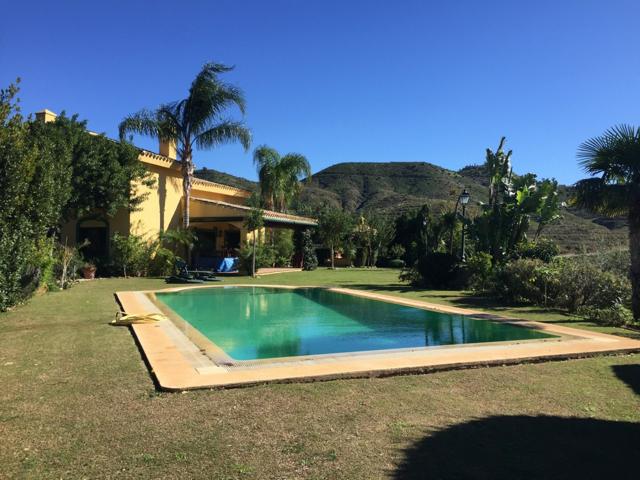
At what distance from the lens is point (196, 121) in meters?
26.4

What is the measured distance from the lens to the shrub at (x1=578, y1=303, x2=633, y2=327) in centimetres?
1073

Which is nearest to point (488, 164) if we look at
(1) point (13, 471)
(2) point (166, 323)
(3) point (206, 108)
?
(3) point (206, 108)

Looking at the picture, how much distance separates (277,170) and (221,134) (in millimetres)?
8538

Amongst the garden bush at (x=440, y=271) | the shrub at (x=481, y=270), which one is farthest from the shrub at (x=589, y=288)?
the garden bush at (x=440, y=271)

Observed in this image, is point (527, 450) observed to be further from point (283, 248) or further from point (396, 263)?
point (396, 263)

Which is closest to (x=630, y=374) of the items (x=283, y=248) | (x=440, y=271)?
(x=440, y=271)

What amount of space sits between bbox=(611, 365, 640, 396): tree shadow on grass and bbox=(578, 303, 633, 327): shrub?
436cm

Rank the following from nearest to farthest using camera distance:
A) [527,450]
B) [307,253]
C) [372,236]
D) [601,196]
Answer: [527,450] < [601,196] < [307,253] < [372,236]

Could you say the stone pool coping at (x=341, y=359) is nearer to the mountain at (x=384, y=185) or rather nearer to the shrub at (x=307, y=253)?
the shrub at (x=307, y=253)

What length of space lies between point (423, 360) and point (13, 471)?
495cm

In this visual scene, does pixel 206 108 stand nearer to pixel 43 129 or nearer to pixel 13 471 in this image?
pixel 43 129

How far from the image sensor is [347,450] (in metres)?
3.92

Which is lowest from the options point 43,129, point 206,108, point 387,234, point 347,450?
point 347,450

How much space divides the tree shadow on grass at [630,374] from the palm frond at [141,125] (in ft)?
78.8
